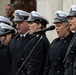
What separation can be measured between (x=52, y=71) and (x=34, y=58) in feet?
1.64

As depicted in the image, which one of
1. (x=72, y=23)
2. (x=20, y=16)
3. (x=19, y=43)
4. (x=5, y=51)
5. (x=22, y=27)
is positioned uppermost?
(x=72, y=23)

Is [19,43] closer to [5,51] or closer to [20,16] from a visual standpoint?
[5,51]

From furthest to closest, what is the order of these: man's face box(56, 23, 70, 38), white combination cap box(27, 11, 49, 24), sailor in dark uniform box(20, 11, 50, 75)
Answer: white combination cap box(27, 11, 49, 24) → sailor in dark uniform box(20, 11, 50, 75) → man's face box(56, 23, 70, 38)

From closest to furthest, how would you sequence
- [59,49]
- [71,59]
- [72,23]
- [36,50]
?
[71,59], [72,23], [59,49], [36,50]

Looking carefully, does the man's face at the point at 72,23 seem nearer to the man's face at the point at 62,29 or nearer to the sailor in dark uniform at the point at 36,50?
the man's face at the point at 62,29

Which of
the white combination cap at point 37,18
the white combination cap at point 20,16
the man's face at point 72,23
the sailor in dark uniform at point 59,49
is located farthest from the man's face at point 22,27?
the man's face at point 72,23

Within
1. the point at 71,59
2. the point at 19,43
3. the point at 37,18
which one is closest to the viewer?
the point at 71,59

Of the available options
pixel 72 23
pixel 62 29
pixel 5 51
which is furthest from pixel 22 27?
pixel 72 23

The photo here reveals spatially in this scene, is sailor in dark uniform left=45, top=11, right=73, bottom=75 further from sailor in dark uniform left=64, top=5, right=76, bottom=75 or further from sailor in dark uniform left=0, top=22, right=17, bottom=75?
sailor in dark uniform left=0, top=22, right=17, bottom=75

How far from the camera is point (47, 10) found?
1279 cm

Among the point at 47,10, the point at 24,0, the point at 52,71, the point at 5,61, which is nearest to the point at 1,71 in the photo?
the point at 5,61

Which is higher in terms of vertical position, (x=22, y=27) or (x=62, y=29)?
(x=62, y=29)

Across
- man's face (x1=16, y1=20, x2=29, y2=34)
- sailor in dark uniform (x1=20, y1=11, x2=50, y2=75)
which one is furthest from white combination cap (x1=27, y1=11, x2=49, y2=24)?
man's face (x1=16, y1=20, x2=29, y2=34)

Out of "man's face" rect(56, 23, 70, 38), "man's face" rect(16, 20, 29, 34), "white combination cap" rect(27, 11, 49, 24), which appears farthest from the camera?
"man's face" rect(16, 20, 29, 34)
